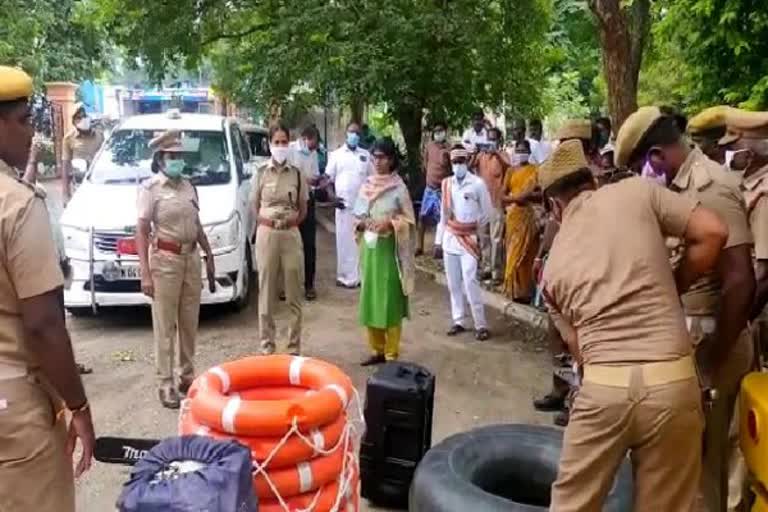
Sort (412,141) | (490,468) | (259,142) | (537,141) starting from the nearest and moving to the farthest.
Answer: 1. (490,468)
2. (537,141)
3. (412,141)
4. (259,142)

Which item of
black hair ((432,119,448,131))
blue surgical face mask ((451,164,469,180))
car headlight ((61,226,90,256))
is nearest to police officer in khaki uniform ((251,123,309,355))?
blue surgical face mask ((451,164,469,180))

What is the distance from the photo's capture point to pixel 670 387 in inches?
113

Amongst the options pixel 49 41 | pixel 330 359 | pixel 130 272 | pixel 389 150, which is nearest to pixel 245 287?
pixel 130 272

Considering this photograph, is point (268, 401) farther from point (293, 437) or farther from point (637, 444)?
point (637, 444)

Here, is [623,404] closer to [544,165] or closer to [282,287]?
[544,165]

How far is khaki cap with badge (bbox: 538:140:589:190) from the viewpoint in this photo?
10.3 ft

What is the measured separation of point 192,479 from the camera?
9.34 ft

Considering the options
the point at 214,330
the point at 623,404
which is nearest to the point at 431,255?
the point at 214,330

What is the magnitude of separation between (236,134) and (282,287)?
11.6 ft

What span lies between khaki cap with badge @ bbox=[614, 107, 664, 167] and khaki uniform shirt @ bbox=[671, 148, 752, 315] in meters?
0.33

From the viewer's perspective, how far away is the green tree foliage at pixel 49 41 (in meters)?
20.0

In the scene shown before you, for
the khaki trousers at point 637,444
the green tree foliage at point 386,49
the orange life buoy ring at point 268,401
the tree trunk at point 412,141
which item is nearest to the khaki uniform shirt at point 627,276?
the khaki trousers at point 637,444

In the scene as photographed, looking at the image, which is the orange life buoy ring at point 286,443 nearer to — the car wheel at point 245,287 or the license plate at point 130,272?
the license plate at point 130,272

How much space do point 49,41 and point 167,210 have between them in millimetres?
23197
